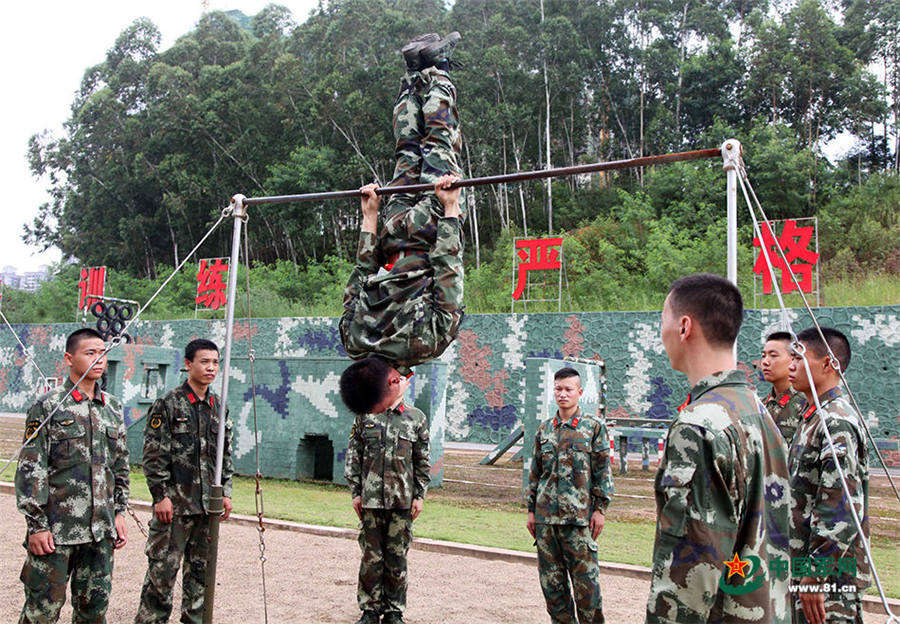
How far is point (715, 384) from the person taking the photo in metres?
2.18

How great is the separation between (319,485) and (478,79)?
2446 cm

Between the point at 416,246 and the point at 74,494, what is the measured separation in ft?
7.12

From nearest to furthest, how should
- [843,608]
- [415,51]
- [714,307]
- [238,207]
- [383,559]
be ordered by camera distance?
[714,307] < [843,608] < [415,51] < [238,207] < [383,559]

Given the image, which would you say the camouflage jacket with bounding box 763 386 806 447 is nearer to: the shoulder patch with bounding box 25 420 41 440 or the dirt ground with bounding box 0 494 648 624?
the dirt ground with bounding box 0 494 648 624

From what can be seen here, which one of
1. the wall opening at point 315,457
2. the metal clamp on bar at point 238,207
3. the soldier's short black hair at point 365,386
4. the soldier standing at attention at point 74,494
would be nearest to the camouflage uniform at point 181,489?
the soldier standing at attention at point 74,494

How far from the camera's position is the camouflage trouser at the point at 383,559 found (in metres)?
4.72

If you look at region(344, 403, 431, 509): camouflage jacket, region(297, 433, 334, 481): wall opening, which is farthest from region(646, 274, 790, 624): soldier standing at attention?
region(297, 433, 334, 481): wall opening

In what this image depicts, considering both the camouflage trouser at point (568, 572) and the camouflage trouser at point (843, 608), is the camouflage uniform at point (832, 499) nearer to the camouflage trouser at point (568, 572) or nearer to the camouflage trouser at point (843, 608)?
the camouflage trouser at point (843, 608)

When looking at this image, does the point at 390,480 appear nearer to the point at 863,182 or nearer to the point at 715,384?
the point at 715,384

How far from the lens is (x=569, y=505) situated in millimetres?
4539

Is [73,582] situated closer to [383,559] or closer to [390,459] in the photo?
[383,559]

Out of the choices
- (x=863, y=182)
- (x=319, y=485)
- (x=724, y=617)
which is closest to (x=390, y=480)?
(x=724, y=617)

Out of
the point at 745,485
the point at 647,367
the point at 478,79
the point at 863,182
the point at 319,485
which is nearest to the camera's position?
the point at 745,485

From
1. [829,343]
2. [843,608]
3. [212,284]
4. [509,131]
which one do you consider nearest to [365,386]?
[843,608]
